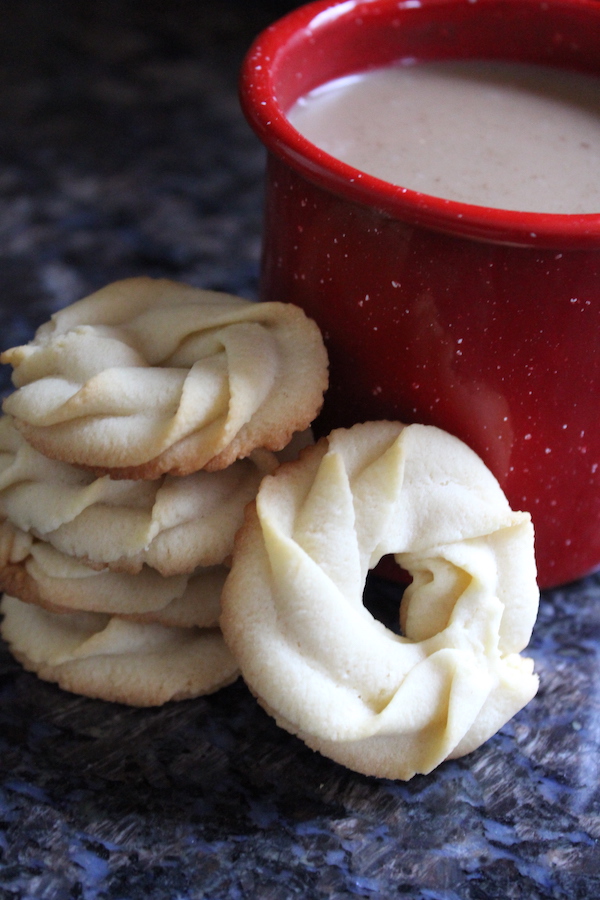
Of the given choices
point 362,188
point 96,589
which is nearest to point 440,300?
point 362,188

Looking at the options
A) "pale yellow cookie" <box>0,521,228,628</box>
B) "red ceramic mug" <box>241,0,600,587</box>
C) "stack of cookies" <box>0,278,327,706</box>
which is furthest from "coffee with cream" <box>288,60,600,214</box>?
"pale yellow cookie" <box>0,521,228,628</box>

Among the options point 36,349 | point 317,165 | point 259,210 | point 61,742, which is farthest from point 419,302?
point 259,210

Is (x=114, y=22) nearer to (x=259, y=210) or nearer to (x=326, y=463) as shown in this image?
(x=259, y=210)

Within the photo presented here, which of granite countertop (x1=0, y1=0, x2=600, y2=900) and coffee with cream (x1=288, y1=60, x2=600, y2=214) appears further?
coffee with cream (x1=288, y1=60, x2=600, y2=214)

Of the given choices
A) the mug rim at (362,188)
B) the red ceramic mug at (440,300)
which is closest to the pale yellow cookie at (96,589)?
the red ceramic mug at (440,300)

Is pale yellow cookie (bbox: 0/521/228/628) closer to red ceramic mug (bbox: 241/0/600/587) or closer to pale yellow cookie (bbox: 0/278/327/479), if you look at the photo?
pale yellow cookie (bbox: 0/278/327/479)

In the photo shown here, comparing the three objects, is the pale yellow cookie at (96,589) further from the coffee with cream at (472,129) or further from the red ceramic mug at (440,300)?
the coffee with cream at (472,129)
